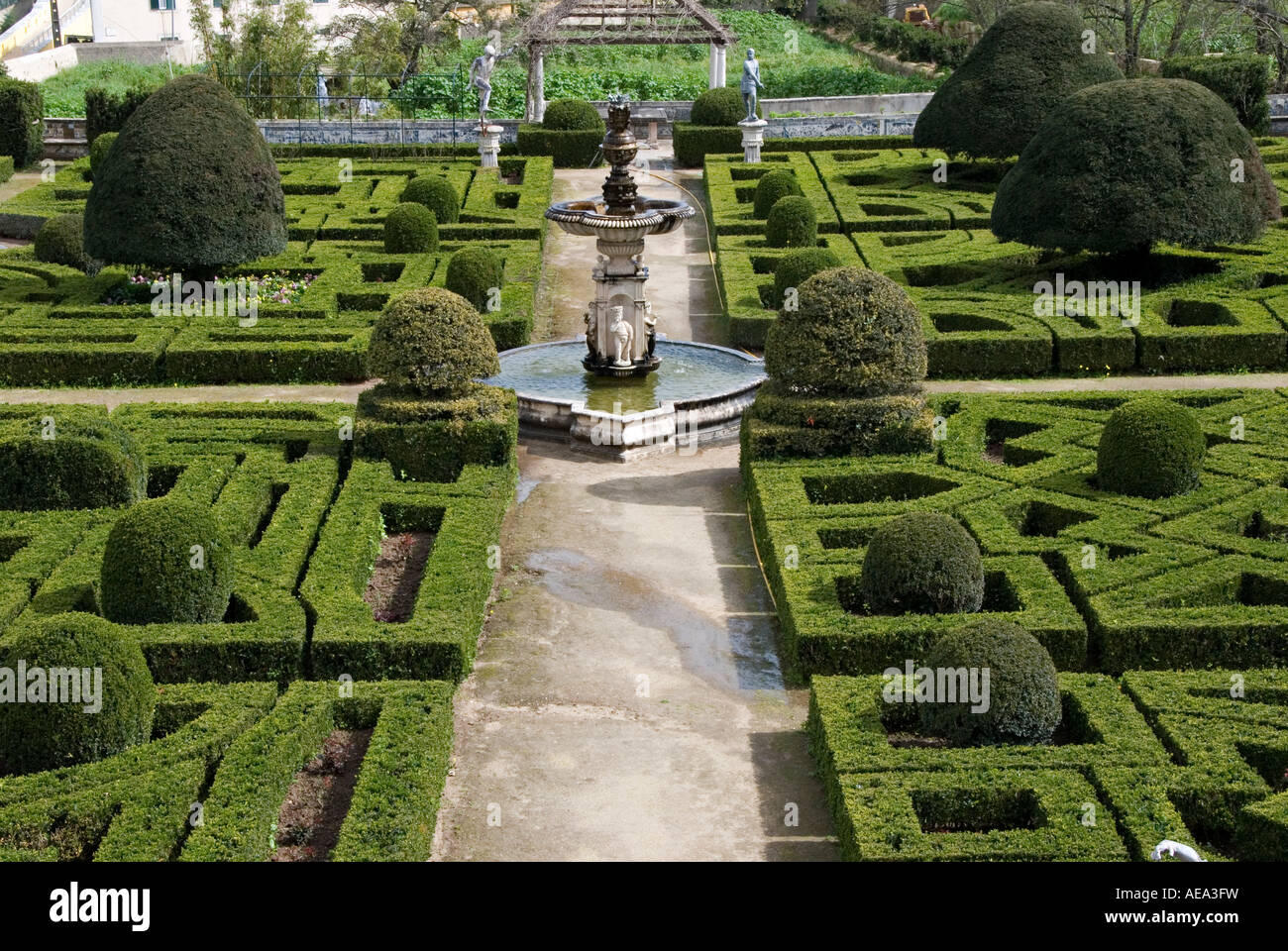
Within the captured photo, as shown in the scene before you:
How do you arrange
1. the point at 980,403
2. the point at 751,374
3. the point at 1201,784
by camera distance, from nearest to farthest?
the point at 1201,784 < the point at 980,403 < the point at 751,374

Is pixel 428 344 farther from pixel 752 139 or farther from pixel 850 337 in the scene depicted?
pixel 752 139

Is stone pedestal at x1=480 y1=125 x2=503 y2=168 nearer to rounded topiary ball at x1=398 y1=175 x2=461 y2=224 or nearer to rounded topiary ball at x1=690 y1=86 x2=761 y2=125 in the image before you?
rounded topiary ball at x1=690 y1=86 x2=761 y2=125

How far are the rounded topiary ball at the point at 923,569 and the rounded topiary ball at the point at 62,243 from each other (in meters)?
18.9

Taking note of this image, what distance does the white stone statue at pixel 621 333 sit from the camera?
22.5 m

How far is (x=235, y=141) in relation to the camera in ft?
86.6

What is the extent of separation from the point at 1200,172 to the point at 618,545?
510 inches

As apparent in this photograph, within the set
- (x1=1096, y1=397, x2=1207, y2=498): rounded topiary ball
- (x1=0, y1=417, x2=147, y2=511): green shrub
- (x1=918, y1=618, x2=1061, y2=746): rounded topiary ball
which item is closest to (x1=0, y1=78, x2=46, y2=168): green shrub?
(x1=0, y1=417, x2=147, y2=511): green shrub

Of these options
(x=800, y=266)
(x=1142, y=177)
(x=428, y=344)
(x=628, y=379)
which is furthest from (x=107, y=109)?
(x=1142, y=177)

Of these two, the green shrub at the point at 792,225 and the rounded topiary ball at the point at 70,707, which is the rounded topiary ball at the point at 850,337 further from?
the green shrub at the point at 792,225

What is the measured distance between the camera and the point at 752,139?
3853 cm

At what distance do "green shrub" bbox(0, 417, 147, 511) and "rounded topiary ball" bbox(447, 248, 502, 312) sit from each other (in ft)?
30.0

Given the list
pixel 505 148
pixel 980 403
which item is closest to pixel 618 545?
pixel 980 403

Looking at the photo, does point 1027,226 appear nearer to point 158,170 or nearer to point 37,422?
point 158,170

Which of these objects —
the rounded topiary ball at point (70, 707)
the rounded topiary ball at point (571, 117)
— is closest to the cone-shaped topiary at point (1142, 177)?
the rounded topiary ball at point (571, 117)
